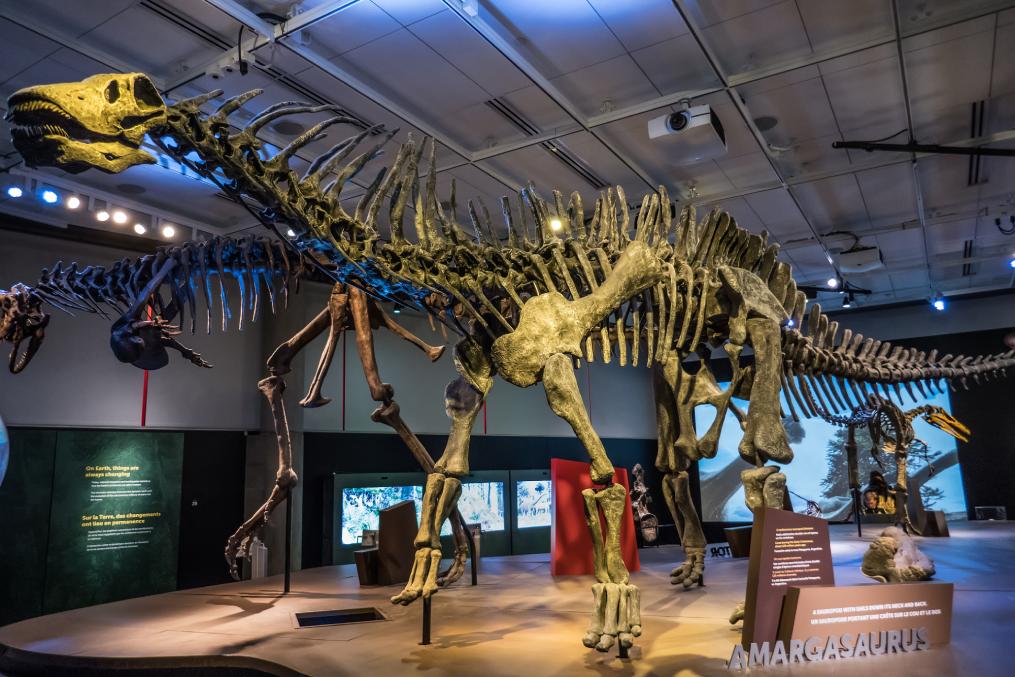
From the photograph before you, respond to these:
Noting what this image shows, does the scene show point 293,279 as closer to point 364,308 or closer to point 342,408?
point 364,308

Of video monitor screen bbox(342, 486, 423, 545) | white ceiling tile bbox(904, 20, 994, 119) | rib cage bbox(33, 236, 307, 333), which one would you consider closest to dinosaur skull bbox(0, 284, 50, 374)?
rib cage bbox(33, 236, 307, 333)

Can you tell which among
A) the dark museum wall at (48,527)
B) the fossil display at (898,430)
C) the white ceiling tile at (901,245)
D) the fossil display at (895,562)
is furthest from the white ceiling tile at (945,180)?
the dark museum wall at (48,527)

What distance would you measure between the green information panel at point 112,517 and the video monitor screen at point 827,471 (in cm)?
1032

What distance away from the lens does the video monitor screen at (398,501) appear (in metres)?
11.2

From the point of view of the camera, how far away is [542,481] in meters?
14.3

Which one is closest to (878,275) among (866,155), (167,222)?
(866,155)

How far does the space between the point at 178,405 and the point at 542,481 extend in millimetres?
7127

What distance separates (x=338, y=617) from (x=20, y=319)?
3.80 meters

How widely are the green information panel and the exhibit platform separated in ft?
8.40

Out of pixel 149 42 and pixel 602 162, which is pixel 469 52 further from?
pixel 149 42

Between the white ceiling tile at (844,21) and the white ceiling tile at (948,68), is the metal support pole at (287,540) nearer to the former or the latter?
the white ceiling tile at (844,21)

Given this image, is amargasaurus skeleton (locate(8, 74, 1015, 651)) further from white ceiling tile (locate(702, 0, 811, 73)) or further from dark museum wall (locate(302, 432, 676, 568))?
dark museum wall (locate(302, 432, 676, 568))

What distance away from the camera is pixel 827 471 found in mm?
15969

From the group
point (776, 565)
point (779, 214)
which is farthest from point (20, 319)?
point (779, 214)
